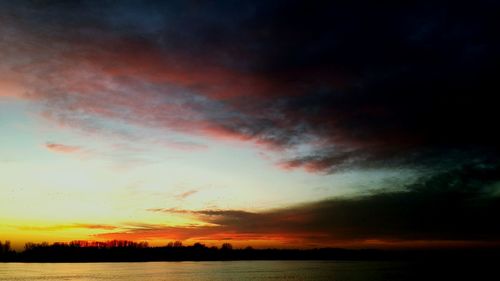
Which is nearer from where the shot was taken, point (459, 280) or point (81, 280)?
point (459, 280)

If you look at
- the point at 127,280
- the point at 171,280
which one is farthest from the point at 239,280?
the point at 127,280

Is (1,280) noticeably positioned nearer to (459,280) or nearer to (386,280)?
(386,280)

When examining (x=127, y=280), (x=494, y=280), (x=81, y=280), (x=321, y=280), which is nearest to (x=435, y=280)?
(x=494, y=280)

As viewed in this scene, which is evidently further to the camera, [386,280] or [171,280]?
[171,280]

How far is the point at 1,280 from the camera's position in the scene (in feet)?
446

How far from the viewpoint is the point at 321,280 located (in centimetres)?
12319

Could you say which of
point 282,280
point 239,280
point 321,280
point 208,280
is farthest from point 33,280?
point 321,280

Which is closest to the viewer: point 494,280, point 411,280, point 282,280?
point 494,280

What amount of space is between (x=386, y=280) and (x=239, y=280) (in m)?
43.2

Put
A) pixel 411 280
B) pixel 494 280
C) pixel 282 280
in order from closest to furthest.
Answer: pixel 494 280 < pixel 411 280 < pixel 282 280

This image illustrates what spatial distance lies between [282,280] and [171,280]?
35212 millimetres

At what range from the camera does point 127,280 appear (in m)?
135

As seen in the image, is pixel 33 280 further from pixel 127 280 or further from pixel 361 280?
pixel 361 280

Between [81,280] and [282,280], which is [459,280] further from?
[81,280]
